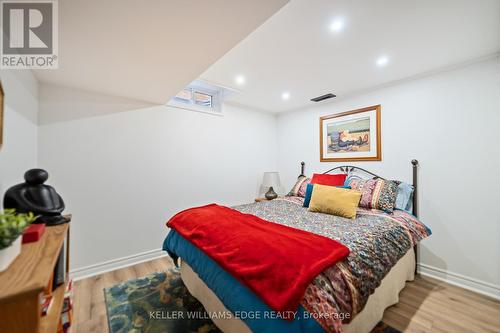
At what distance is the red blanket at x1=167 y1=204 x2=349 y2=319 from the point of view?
41.8 inches

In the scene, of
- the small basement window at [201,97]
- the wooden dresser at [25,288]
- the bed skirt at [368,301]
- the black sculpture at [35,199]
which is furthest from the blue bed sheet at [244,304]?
the small basement window at [201,97]

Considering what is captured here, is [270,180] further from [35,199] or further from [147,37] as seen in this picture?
[35,199]

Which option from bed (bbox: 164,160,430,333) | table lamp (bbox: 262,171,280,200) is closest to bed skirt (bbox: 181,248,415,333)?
bed (bbox: 164,160,430,333)

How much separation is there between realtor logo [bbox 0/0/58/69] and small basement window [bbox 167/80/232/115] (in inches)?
56.9

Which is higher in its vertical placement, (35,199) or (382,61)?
(382,61)

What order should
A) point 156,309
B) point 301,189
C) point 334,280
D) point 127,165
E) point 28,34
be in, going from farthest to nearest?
1. point 301,189
2. point 127,165
3. point 156,309
4. point 28,34
5. point 334,280

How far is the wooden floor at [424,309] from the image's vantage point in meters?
1.67

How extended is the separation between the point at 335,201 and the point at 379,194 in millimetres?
623

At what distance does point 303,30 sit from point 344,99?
1.91 metres

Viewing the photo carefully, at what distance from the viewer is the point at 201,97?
3.49m

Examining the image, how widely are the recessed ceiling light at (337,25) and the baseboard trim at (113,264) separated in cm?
329

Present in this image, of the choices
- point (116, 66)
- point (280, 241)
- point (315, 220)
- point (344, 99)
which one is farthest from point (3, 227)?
point (344, 99)

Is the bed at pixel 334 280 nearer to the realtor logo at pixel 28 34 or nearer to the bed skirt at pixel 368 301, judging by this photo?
the bed skirt at pixel 368 301

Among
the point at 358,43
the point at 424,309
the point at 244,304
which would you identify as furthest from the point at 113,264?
the point at 358,43
